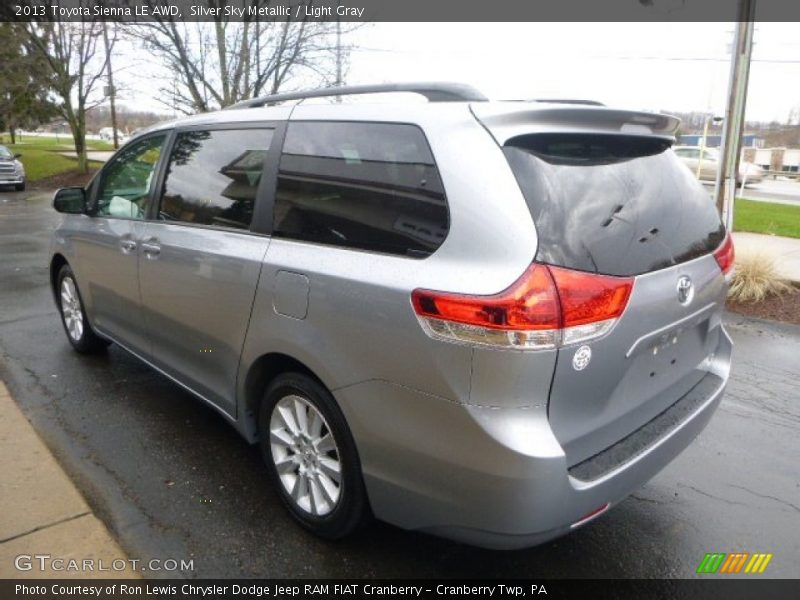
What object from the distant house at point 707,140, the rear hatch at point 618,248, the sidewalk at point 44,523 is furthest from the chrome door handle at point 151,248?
the distant house at point 707,140

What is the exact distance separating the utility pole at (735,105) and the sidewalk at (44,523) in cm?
765

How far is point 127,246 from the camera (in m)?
3.68

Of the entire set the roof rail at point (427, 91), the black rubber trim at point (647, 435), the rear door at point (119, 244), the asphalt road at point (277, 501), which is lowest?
the asphalt road at point (277, 501)

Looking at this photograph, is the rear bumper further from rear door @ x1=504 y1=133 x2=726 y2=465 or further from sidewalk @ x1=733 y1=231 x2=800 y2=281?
sidewalk @ x1=733 y1=231 x2=800 y2=281

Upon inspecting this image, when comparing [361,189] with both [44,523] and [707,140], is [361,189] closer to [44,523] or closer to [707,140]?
[44,523]

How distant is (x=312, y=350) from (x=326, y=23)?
14517mm

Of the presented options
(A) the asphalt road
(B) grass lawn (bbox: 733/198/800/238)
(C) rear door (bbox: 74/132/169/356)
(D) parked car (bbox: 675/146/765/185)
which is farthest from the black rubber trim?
(D) parked car (bbox: 675/146/765/185)

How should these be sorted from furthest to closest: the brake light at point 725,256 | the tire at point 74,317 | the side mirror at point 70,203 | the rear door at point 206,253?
the tire at point 74,317, the side mirror at point 70,203, the rear door at point 206,253, the brake light at point 725,256

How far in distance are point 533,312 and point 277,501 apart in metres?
1.74

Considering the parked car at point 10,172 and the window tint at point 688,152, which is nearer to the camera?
the parked car at point 10,172

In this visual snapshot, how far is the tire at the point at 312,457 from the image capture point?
7.73 feet

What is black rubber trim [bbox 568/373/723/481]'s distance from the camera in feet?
6.71

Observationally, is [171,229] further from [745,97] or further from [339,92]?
[745,97]

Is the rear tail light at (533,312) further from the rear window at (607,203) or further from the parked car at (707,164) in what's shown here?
the parked car at (707,164)
